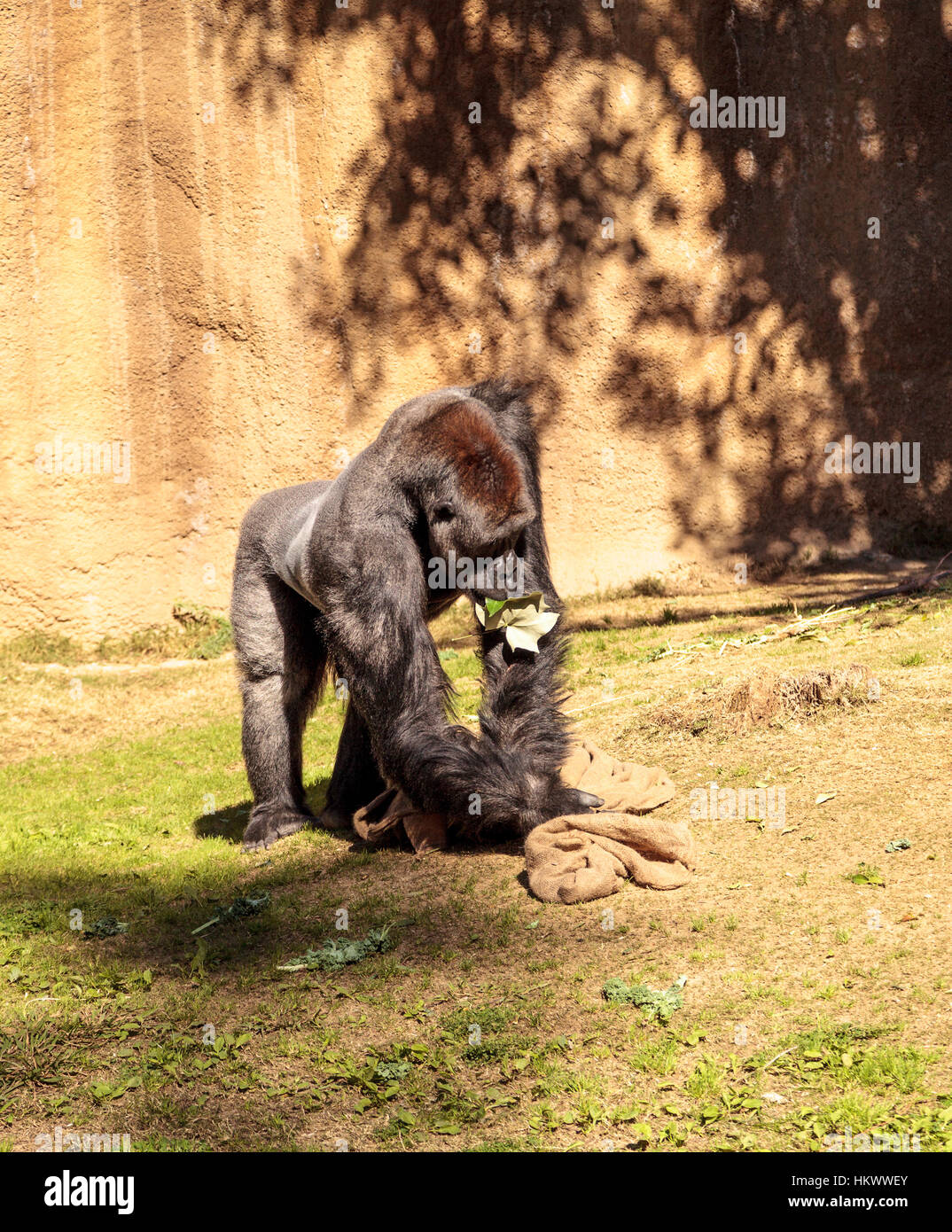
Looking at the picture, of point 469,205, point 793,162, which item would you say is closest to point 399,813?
point 469,205

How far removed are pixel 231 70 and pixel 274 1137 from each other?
9.05 m

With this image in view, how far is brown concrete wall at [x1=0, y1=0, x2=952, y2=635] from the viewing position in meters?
9.90

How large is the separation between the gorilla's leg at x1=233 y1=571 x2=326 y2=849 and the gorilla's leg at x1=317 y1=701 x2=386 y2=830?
15cm

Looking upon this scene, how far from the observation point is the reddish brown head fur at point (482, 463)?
171 inches

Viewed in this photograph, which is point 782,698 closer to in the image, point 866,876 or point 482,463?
point 866,876

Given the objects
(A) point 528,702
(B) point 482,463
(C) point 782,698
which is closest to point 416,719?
(A) point 528,702

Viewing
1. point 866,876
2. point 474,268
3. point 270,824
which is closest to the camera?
point 866,876

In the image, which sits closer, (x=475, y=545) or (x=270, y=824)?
(x=475, y=545)

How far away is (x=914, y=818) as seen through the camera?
4.25 metres

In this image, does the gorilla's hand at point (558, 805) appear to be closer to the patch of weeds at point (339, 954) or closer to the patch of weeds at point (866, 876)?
the patch of weeds at point (339, 954)

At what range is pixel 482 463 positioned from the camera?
4355 mm

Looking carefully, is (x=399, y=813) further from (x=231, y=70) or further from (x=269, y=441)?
(x=231, y=70)

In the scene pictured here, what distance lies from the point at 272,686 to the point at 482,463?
1.78m

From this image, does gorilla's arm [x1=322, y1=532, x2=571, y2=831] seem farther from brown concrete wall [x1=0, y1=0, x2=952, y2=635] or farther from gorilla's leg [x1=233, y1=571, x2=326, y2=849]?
brown concrete wall [x1=0, y1=0, x2=952, y2=635]
